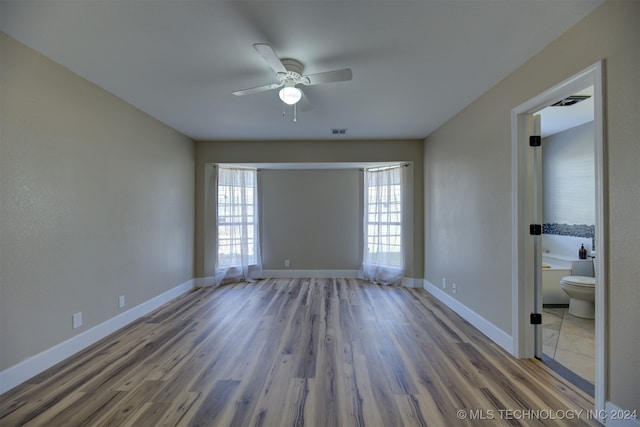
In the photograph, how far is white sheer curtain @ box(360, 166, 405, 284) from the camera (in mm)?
4785

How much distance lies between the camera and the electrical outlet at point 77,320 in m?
2.38

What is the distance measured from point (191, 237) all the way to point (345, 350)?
3.30 m

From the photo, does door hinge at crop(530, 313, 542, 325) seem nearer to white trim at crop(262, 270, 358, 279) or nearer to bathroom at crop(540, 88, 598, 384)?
bathroom at crop(540, 88, 598, 384)

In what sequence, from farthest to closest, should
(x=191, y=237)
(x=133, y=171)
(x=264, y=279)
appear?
(x=264, y=279) → (x=191, y=237) → (x=133, y=171)

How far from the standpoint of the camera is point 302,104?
272 centimetres

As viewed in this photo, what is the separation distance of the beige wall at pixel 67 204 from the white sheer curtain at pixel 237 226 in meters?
1.24

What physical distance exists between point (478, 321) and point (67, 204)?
4.15 m

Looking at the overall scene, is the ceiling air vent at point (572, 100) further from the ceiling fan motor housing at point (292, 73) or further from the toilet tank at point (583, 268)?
the ceiling fan motor housing at point (292, 73)

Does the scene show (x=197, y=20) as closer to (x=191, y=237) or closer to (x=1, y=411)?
(x=1, y=411)

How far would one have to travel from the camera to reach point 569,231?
4082 mm

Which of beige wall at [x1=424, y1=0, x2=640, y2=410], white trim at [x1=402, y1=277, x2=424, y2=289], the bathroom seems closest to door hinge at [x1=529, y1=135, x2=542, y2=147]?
beige wall at [x1=424, y1=0, x2=640, y2=410]

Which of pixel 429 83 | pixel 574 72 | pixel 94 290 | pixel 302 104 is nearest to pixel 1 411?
pixel 94 290

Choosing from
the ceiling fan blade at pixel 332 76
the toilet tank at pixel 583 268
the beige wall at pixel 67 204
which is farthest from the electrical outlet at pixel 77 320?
the toilet tank at pixel 583 268

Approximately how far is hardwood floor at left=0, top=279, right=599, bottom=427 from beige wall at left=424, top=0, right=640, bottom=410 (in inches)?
18.4
